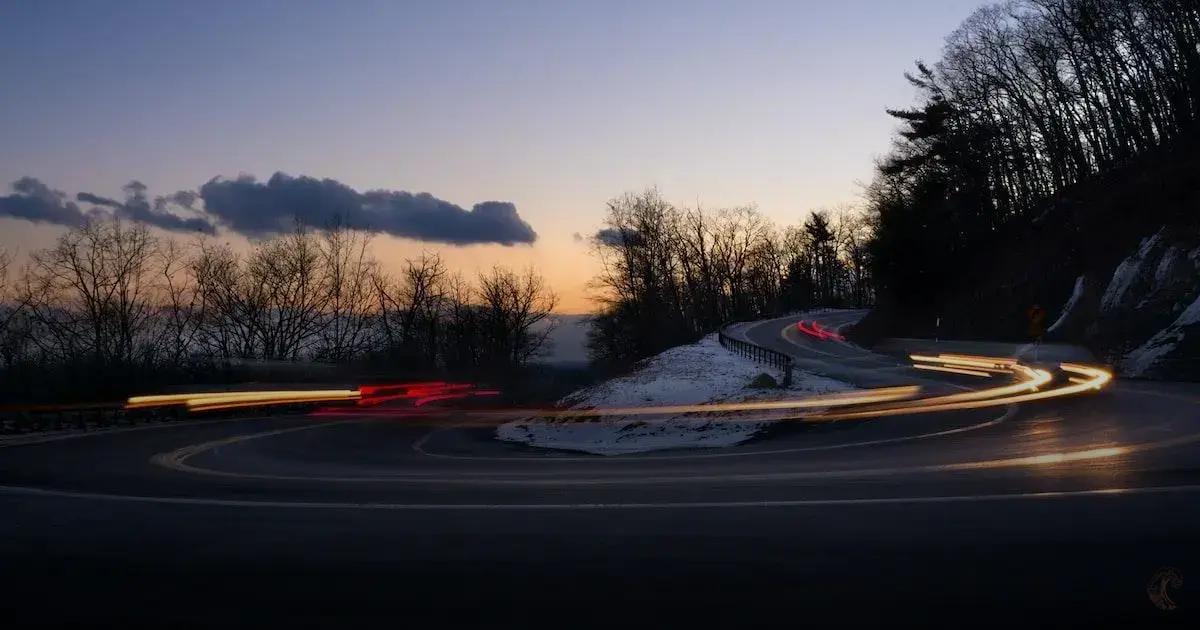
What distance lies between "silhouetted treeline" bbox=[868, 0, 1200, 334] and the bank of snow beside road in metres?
20.7

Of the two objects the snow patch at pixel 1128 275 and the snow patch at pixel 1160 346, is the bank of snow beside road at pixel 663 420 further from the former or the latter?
the snow patch at pixel 1128 275

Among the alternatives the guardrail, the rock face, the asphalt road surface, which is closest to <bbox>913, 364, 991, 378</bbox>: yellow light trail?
the rock face

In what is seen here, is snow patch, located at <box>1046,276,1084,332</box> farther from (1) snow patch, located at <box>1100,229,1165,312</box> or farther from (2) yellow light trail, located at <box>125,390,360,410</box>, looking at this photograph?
(2) yellow light trail, located at <box>125,390,360,410</box>

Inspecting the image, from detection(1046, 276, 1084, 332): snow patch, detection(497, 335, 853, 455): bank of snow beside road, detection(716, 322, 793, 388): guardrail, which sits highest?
detection(1046, 276, 1084, 332): snow patch

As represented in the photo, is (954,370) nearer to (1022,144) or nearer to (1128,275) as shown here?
(1128,275)

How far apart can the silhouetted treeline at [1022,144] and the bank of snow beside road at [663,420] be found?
67.9 ft

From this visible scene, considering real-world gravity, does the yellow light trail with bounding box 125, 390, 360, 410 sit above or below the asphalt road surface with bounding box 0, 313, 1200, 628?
above

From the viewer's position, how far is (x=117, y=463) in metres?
16.4

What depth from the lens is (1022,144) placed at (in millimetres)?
60969

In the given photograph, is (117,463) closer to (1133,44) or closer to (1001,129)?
(1133,44)

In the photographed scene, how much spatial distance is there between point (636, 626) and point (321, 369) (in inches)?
1595

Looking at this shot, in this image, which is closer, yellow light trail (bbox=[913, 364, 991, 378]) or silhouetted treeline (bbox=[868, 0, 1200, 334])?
yellow light trail (bbox=[913, 364, 991, 378])

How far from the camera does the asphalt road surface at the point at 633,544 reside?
18.0 ft

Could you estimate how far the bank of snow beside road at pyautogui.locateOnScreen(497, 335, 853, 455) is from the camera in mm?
23000
